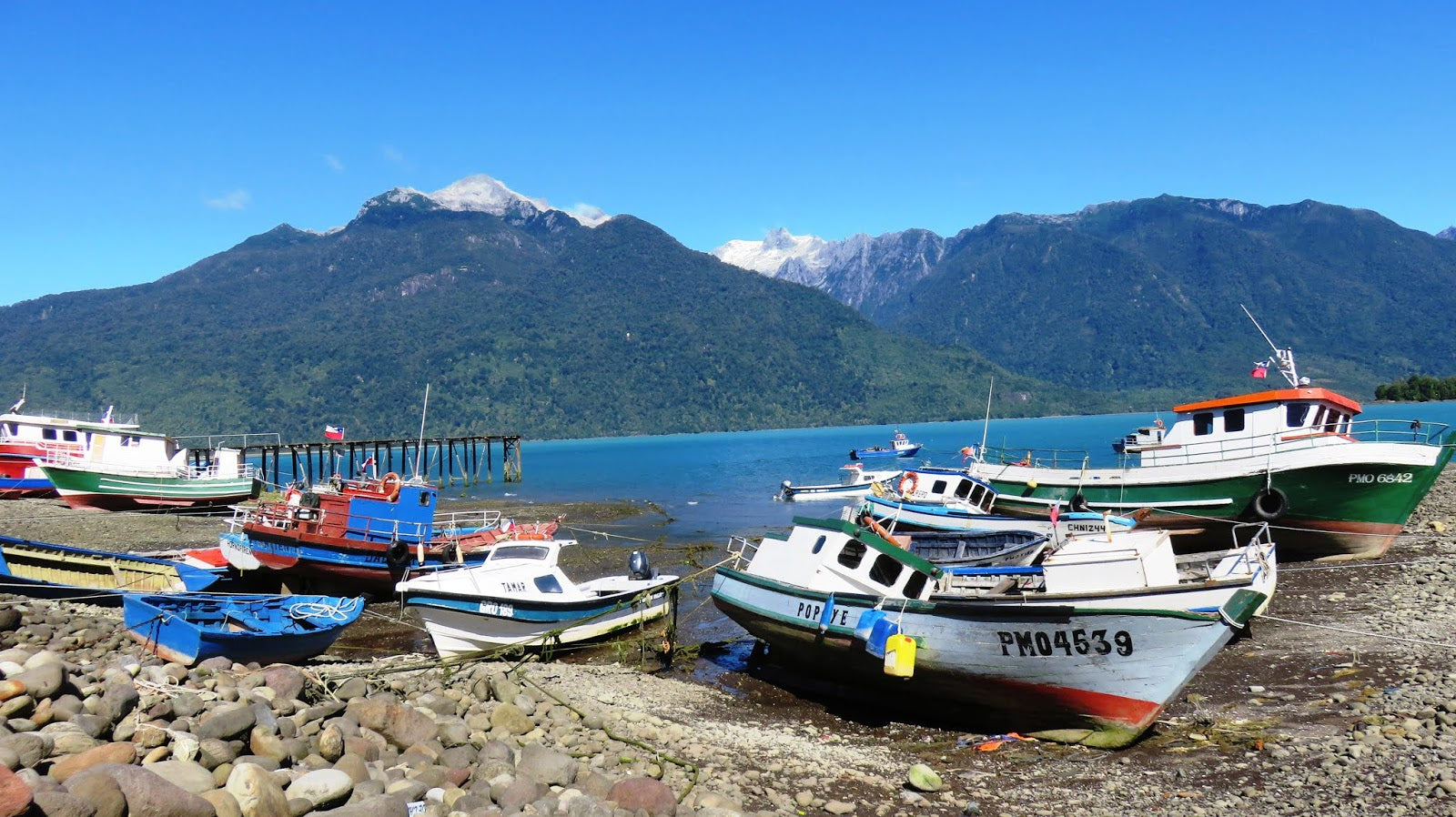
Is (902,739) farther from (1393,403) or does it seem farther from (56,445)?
(1393,403)

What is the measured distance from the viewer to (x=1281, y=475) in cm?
2352

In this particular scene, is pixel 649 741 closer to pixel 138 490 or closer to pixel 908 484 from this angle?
pixel 908 484

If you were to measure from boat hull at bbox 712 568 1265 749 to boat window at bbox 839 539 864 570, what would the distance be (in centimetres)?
61

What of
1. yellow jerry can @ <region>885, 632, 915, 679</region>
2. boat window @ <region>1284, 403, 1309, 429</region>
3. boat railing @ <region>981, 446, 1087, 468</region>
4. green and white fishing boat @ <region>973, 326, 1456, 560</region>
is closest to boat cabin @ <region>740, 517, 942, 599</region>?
yellow jerry can @ <region>885, 632, 915, 679</region>

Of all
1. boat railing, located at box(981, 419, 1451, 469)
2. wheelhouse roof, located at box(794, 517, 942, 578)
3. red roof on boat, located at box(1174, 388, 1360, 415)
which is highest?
red roof on boat, located at box(1174, 388, 1360, 415)

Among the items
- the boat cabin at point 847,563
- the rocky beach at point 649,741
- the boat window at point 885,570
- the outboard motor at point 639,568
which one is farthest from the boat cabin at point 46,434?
the boat window at point 885,570

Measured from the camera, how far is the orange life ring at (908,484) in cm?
2794

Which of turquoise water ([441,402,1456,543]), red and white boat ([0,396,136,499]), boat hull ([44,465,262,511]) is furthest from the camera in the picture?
turquoise water ([441,402,1456,543])

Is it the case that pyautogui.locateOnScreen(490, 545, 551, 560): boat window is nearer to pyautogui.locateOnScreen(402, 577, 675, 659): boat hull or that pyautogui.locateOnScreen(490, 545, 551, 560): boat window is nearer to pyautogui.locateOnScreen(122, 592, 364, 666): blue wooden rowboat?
pyautogui.locateOnScreen(402, 577, 675, 659): boat hull

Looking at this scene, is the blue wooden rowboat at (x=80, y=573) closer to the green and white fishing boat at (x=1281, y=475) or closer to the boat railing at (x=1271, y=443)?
the green and white fishing boat at (x=1281, y=475)

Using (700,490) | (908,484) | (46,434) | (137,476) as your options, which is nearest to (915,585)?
(908,484)

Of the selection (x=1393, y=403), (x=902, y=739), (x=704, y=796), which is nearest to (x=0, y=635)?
(x=704, y=796)

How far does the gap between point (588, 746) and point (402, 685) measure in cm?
358

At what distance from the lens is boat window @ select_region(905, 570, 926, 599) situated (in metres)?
13.1
